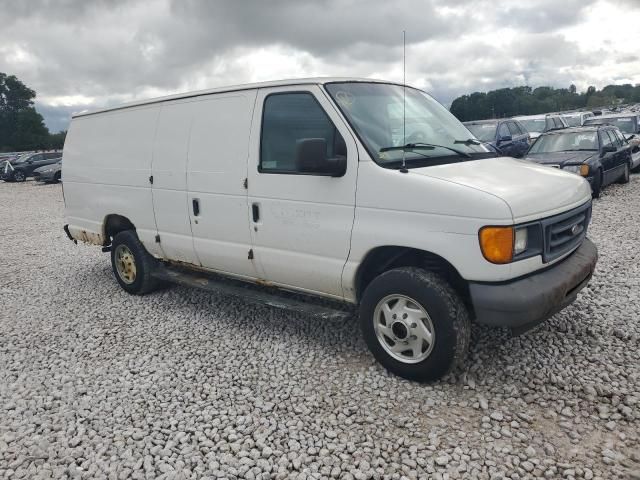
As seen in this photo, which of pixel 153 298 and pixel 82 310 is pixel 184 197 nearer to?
pixel 153 298

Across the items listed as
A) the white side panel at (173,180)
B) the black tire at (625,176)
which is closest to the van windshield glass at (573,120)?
the black tire at (625,176)

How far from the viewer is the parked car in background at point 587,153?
9781 millimetres

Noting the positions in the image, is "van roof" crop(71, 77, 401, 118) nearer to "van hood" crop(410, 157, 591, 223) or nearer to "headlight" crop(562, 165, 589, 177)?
"van hood" crop(410, 157, 591, 223)

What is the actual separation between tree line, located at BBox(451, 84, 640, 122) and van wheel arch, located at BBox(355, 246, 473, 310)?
7.19ft

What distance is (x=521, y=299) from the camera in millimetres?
3043

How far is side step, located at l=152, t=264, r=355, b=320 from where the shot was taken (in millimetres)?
3938

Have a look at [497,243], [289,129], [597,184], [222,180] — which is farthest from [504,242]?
[597,184]

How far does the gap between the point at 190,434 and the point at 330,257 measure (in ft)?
5.26

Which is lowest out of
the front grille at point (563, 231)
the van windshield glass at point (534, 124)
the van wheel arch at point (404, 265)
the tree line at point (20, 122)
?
the van wheel arch at point (404, 265)

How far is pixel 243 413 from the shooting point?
331 centimetres

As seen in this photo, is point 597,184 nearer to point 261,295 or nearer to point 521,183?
point 521,183

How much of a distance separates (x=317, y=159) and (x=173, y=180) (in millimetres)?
2076

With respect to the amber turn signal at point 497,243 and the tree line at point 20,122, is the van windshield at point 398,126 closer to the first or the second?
the amber turn signal at point 497,243

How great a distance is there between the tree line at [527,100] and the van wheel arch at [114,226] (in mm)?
4025
